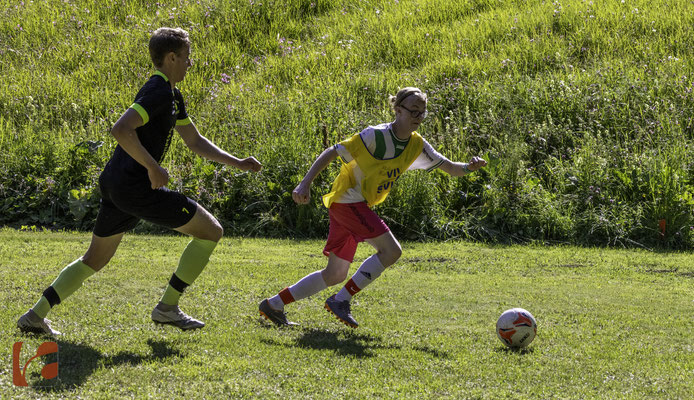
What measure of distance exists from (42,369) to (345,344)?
199cm

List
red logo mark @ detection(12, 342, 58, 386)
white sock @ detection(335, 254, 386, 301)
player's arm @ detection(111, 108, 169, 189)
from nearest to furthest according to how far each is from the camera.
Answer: red logo mark @ detection(12, 342, 58, 386) → player's arm @ detection(111, 108, 169, 189) → white sock @ detection(335, 254, 386, 301)

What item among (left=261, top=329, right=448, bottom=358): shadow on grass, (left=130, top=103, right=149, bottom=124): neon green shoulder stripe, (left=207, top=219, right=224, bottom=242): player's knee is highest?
(left=130, top=103, right=149, bottom=124): neon green shoulder stripe

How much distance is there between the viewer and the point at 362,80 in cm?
1338

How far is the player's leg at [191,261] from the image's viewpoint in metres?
5.29

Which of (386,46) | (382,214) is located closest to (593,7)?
(386,46)

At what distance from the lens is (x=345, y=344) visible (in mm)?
5473

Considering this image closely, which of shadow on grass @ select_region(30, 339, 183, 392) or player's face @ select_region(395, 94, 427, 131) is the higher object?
player's face @ select_region(395, 94, 427, 131)

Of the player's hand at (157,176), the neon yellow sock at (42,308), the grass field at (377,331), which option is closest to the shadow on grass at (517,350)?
the grass field at (377,331)

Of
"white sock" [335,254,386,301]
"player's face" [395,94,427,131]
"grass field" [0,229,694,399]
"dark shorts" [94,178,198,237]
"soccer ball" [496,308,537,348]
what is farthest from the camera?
"white sock" [335,254,386,301]

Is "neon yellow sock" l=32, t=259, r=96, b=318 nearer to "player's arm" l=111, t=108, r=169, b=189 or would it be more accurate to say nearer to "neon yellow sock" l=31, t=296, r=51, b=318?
"neon yellow sock" l=31, t=296, r=51, b=318

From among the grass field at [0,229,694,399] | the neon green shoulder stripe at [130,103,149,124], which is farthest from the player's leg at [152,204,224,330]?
the neon green shoulder stripe at [130,103,149,124]

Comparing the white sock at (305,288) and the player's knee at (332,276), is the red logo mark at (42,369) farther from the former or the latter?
the player's knee at (332,276)

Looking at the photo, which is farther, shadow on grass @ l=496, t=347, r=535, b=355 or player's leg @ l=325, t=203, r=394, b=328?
player's leg @ l=325, t=203, r=394, b=328

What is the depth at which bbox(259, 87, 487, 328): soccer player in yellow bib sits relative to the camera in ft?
19.0
